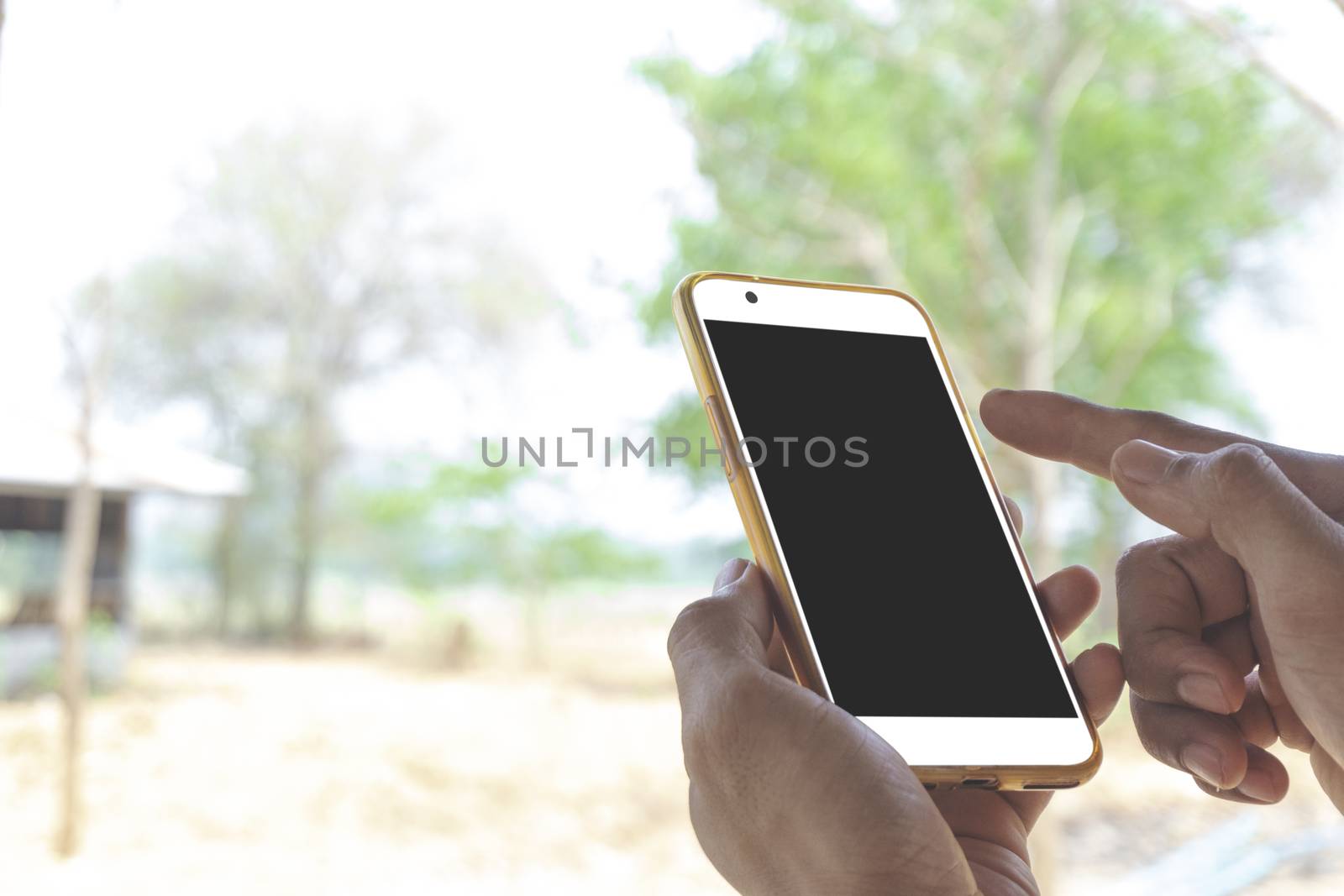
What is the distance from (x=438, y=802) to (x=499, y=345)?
216 cm

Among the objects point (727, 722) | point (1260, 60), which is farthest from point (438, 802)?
point (727, 722)

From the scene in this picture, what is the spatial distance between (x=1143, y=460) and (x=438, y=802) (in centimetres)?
311

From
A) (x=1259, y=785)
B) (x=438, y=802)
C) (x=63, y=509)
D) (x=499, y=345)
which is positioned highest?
(x=499, y=345)

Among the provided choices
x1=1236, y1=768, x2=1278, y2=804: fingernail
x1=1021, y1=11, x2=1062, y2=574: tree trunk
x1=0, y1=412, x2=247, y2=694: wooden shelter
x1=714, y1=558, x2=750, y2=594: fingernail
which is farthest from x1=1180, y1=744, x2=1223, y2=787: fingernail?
x1=0, y1=412, x2=247, y2=694: wooden shelter

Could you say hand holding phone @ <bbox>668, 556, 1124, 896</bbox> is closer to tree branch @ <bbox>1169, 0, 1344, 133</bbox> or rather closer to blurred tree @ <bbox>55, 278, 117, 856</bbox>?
tree branch @ <bbox>1169, 0, 1344, 133</bbox>

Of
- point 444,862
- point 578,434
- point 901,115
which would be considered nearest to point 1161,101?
point 901,115

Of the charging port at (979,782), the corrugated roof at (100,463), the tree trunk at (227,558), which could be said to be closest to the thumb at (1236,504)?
the charging port at (979,782)

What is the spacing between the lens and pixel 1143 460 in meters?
0.39

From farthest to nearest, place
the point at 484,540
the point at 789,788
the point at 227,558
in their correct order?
1. the point at 227,558
2. the point at 484,540
3. the point at 789,788

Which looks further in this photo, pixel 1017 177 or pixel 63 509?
pixel 63 509

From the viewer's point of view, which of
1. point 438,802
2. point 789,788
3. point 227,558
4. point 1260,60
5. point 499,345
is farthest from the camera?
point 227,558

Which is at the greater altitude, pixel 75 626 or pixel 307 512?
pixel 307 512

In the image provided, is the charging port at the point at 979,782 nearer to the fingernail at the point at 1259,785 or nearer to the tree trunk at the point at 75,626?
the fingernail at the point at 1259,785

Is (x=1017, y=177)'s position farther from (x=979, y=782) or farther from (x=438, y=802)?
(x=979, y=782)
